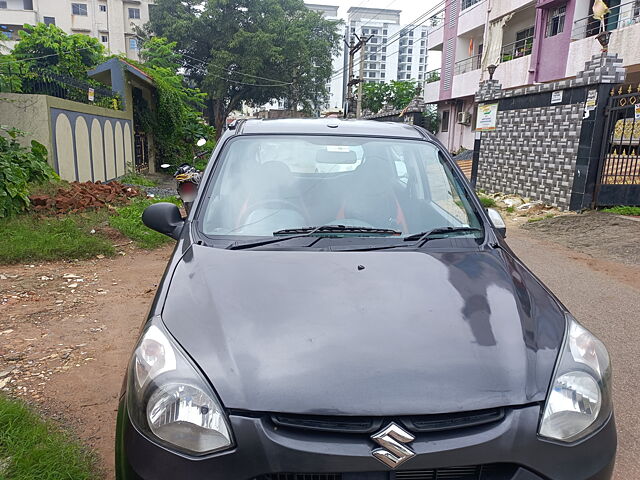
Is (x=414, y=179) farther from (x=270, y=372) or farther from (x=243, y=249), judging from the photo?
(x=270, y=372)

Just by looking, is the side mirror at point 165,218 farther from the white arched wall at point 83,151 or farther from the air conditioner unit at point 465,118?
the air conditioner unit at point 465,118

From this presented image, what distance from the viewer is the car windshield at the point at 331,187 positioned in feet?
8.55

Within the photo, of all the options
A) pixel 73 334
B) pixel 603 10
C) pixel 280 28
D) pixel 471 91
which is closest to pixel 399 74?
pixel 280 28

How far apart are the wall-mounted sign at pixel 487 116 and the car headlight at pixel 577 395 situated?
11979mm

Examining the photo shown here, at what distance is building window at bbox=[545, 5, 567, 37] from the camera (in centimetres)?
1844

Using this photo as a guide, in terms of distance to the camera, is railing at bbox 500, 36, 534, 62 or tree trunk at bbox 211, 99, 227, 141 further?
tree trunk at bbox 211, 99, 227, 141

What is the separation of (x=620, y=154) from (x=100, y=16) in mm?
48102

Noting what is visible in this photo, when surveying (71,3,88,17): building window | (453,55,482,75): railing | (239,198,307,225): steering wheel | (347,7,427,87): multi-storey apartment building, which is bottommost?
(239,198,307,225): steering wheel

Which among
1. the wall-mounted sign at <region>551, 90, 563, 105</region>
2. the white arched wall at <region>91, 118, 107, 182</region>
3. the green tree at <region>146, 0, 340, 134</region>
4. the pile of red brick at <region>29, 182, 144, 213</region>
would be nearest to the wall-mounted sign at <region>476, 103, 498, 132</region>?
the wall-mounted sign at <region>551, 90, 563, 105</region>

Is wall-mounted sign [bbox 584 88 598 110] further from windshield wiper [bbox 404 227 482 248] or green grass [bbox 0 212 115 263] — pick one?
green grass [bbox 0 212 115 263]

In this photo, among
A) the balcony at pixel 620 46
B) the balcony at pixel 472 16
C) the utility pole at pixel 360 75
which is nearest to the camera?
the balcony at pixel 620 46

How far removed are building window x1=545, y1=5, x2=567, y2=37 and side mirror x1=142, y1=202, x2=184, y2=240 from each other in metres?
19.5

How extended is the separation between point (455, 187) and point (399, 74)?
139 metres

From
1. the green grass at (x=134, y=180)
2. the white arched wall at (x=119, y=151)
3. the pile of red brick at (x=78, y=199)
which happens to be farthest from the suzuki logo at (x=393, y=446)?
the white arched wall at (x=119, y=151)
